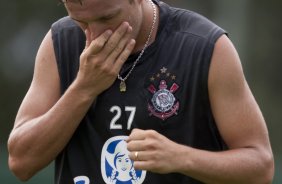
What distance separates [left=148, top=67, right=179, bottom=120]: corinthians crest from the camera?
469cm

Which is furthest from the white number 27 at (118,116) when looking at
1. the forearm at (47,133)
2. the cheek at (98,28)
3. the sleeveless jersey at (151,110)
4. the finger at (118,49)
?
the cheek at (98,28)

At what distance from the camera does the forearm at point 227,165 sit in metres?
4.36

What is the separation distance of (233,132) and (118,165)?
55cm

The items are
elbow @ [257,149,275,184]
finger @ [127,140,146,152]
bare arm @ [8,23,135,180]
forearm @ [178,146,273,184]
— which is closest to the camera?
finger @ [127,140,146,152]

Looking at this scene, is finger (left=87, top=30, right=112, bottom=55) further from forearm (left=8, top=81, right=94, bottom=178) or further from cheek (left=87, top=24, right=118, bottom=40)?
forearm (left=8, top=81, right=94, bottom=178)

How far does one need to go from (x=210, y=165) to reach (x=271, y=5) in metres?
8.53

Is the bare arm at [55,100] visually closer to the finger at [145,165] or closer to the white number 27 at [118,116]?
the white number 27 at [118,116]

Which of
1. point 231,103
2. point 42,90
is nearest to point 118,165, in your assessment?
point 42,90

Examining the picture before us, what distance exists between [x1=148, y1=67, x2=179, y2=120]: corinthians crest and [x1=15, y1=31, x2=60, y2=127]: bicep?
0.45 metres

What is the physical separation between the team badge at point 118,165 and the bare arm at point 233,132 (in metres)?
0.38

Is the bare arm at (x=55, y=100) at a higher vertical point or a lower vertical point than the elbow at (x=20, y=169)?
higher

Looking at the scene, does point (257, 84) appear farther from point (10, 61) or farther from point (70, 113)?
point (70, 113)

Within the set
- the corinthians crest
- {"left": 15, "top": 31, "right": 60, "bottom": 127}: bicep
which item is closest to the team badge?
the corinthians crest

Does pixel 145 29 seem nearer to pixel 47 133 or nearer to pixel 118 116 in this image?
pixel 118 116
